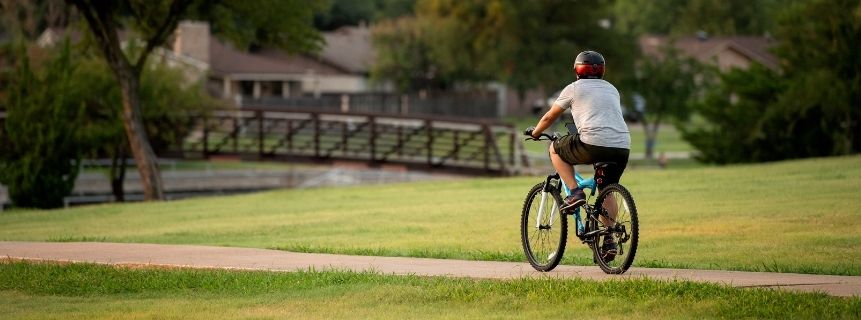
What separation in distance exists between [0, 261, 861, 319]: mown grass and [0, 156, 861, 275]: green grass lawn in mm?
2334

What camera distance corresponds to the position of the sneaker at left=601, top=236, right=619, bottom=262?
11695 millimetres

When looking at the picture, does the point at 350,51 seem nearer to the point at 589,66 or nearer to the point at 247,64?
the point at 247,64

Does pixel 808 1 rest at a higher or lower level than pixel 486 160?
higher

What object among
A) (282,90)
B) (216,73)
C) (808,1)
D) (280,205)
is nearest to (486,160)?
(808,1)

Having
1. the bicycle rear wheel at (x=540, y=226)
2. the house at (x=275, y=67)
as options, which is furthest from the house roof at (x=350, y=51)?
the bicycle rear wheel at (x=540, y=226)

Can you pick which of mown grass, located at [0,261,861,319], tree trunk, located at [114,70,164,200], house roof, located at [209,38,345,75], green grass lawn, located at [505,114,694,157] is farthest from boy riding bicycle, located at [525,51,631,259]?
house roof, located at [209,38,345,75]

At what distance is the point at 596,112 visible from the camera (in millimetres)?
11773

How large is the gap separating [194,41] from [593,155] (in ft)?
223

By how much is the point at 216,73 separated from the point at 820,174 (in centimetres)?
5735

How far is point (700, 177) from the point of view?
26219mm

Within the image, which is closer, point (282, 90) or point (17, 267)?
point (17, 267)

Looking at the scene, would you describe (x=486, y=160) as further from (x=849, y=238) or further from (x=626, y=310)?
(x=626, y=310)

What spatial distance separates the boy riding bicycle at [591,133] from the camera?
38.4 feet

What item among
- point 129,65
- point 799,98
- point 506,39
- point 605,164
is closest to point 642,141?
point 506,39
